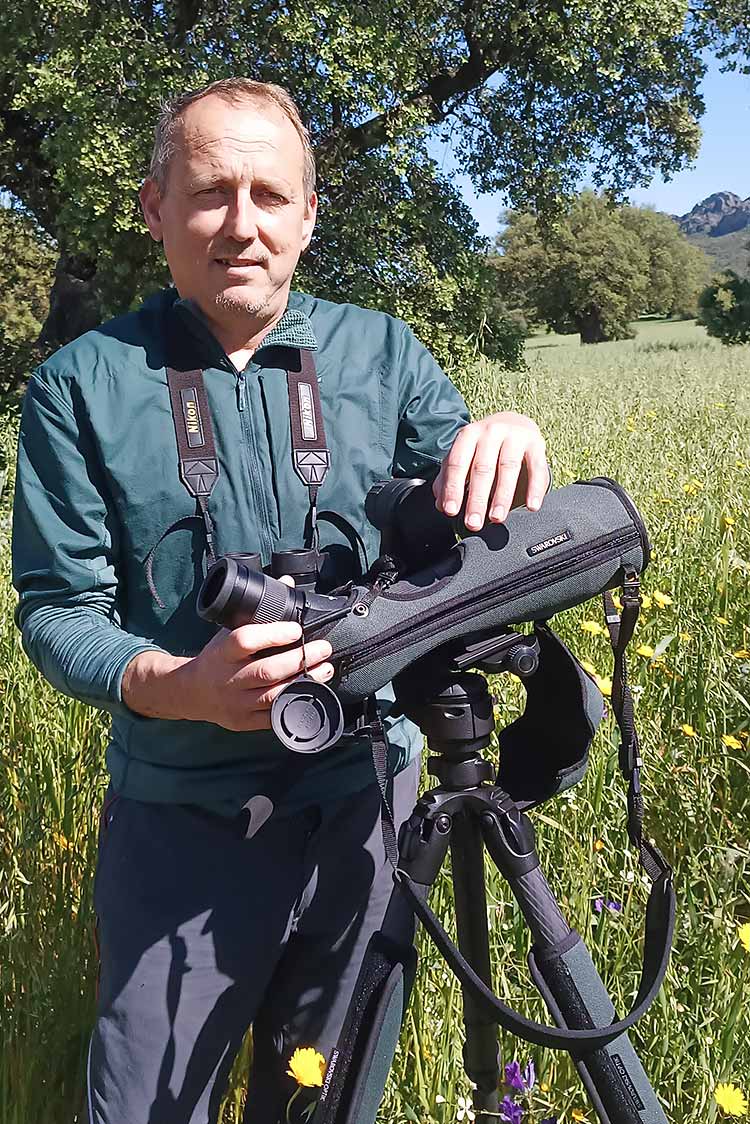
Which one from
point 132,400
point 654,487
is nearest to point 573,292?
point 654,487

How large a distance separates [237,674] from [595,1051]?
67 centimetres

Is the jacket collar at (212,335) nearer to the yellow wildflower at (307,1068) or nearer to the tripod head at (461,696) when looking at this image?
the tripod head at (461,696)

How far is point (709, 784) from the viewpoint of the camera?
7.59 feet

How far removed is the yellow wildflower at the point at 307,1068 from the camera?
137cm

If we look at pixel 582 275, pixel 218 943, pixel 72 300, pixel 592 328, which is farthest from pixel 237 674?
pixel 592 328

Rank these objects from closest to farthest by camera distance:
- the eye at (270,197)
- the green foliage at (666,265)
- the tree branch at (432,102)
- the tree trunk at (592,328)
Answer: the eye at (270,197) < the tree branch at (432,102) < the tree trunk at (592,328) < the green foliage at (666,265)

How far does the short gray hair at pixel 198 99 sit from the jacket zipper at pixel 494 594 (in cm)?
86

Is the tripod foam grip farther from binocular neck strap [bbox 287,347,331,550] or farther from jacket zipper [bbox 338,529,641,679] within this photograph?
binocular neck strap [bbox 287,347,331,550]

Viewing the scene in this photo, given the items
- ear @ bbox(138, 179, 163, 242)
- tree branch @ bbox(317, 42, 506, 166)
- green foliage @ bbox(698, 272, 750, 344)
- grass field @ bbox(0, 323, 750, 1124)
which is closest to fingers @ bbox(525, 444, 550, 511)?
ear @ bbox(138, 179, 163, 242)

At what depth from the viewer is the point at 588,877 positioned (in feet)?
6.26

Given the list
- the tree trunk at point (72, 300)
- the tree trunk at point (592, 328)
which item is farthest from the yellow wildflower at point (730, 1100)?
the tree trunk at point (592, 328)

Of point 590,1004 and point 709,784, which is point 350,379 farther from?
point 709,784

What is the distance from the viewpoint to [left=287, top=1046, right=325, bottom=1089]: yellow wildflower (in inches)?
53.8

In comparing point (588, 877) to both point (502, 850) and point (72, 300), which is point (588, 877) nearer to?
point (502, 850)
